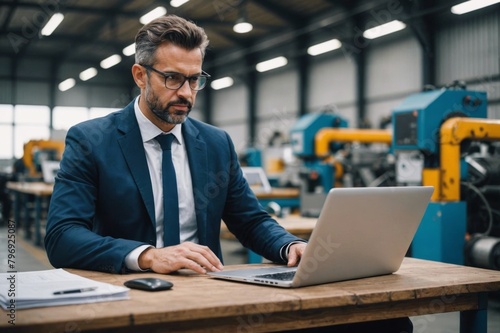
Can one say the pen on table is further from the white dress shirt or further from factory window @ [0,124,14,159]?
factory window @ [0,124,14,159]

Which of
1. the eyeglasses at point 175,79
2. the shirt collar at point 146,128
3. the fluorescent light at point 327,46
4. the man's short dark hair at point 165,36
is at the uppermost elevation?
the fluorescent light at point 327,46

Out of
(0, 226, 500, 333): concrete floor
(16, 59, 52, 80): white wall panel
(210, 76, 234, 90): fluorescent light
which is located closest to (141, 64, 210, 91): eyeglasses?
(0, 226, 500, 333): concrete floor

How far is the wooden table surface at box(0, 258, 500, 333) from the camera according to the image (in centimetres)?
104

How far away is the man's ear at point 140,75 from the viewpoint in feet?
6.05

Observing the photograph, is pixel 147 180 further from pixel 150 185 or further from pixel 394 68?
pixel 394 68

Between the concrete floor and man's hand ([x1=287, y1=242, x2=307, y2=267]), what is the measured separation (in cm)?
154

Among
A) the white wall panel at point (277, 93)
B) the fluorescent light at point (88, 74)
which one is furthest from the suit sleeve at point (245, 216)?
the fluorescent light at point (88, 74)

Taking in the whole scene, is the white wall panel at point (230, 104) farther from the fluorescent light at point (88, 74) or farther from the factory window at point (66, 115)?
the factory window at point (66, 115)

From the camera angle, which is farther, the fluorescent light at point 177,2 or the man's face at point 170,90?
the fluorescent light at point 177,2

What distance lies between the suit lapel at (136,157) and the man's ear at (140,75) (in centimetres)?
13

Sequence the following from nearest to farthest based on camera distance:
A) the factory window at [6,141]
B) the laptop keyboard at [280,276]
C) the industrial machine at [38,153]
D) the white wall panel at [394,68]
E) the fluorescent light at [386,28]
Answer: the laptop keyboard at [280,276] → the industrial machine at [38,153] → the fluorescent light at [386,28] → the white wall panel at [394,68] → the factory window at [6,141]

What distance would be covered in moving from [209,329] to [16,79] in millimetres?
16764

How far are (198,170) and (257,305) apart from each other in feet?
2.68

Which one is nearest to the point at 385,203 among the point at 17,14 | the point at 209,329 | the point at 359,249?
the point at 359,249
